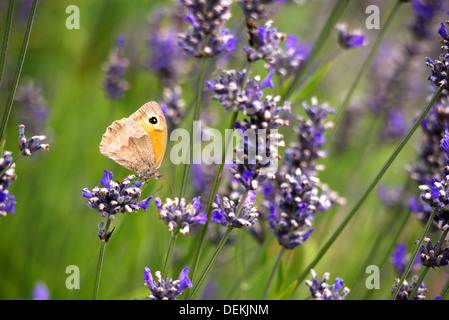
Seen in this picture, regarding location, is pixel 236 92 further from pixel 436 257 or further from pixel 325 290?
pixel 436 257

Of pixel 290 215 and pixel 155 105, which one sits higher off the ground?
pixel 155 105

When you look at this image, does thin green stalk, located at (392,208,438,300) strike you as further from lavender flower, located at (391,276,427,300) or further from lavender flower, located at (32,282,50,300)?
lavender flower, located at (32,282,50,300)

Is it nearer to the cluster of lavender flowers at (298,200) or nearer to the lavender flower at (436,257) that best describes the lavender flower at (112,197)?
the cluster of lavender flowers at (298,200)

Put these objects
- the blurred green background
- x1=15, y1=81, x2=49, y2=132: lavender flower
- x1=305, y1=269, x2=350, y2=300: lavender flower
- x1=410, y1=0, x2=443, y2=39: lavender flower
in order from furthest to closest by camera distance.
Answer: x1=15, y1=81, x2=49, y2=132: lavender flower, x1=410, y1=0, x2=443, y2=39: lavender flower, the blurred green background, x1=305, y1=269, x2=350, y2=300: lavender flower

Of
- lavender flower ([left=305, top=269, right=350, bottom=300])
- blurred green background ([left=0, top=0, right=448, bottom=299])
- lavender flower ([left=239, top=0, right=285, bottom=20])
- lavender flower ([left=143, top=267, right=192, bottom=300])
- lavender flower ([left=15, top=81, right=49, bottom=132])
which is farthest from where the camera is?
lavender flower ([left=15, top=81, right=49, bottom=132])

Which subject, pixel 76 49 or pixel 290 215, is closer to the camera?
pixel 290 215

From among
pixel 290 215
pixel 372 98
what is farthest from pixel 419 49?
pixel 290 215

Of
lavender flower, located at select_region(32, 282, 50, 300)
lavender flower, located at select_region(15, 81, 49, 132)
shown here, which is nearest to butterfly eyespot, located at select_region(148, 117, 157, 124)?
lavender flower, located at select_region(32, 282, 50, 300)

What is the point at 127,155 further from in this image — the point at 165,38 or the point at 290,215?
the point at 165,38
